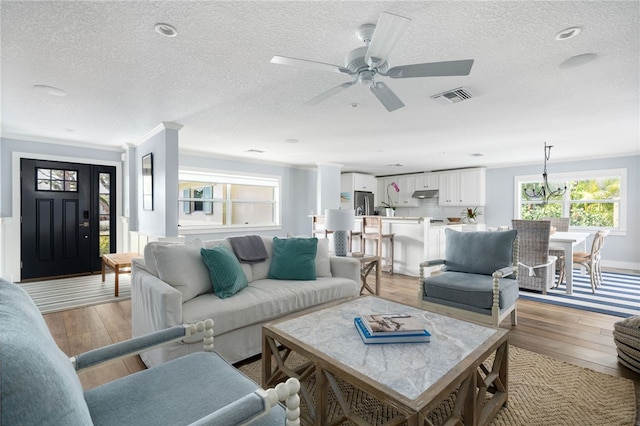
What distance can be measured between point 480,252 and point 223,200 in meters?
5.16

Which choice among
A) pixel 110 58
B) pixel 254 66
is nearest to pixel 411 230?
pixel 254 66

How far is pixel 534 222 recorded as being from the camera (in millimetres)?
4031

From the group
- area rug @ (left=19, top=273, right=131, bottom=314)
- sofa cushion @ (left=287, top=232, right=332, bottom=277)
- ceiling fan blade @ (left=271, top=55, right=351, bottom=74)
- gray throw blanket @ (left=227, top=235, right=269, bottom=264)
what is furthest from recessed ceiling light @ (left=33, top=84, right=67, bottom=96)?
sofa cushion @ (left=287, top=232, right=332, bottom=277)

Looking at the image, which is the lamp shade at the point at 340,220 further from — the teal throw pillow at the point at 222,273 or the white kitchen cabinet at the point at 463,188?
the white kitchen cabinet at the point at 463,188

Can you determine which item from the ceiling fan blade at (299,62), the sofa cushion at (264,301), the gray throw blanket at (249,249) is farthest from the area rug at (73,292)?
the ceiling fan blade at (299,62)

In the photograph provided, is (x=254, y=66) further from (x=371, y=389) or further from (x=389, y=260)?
(x=389, y=260)

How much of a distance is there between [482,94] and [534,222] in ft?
6.62

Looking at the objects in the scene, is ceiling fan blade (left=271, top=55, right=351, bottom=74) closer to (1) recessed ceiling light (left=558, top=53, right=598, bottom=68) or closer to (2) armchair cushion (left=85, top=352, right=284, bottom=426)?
(2) armchair cushion (left=85, top=352, right=284, bottom=426)

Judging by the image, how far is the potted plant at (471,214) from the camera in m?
6.90

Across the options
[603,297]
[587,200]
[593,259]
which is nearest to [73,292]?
[603,297]

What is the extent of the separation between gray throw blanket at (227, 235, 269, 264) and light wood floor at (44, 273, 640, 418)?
3.64 feet

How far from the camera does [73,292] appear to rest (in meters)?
4.21

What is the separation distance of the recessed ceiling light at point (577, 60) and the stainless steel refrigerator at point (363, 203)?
239 inches

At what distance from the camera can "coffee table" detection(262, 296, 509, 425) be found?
1224 millimetres
